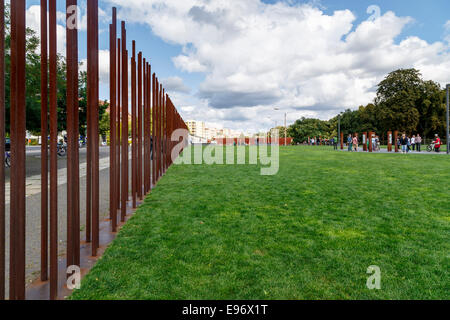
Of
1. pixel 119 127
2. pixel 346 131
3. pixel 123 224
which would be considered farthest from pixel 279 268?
pixel 346 131

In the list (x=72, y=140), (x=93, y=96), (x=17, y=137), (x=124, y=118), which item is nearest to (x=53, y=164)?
(x=17, y=137)

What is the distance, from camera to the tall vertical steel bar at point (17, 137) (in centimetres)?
218

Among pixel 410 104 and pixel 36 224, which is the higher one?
pixel 410 104

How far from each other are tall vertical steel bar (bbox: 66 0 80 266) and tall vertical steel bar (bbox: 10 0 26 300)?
610 mm

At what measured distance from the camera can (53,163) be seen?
250 centimetres

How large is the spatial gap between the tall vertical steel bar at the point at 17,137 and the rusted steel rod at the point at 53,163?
26 centimetres

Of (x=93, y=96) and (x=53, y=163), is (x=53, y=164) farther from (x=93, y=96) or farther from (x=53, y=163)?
(x=93, y=96)

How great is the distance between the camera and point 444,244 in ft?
12.2

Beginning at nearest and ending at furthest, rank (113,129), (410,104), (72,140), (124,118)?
(72,140) < (113,129) < (124,118) < (410,104)

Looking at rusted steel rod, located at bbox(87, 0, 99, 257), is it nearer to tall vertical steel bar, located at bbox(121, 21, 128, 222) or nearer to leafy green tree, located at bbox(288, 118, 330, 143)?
tall vertical steel bar, located at bbox(121, 21, 128, 222)

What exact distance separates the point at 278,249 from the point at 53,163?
2.52 m

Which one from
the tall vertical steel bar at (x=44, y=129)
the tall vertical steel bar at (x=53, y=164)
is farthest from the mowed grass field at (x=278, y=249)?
the tall vertical steel bar at (x=44, y=129)

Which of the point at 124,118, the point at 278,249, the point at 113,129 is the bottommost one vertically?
the point at 278,249

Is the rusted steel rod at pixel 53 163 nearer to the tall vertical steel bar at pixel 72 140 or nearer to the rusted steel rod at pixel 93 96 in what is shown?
the tall vertical steel bar at pixel 72 140
